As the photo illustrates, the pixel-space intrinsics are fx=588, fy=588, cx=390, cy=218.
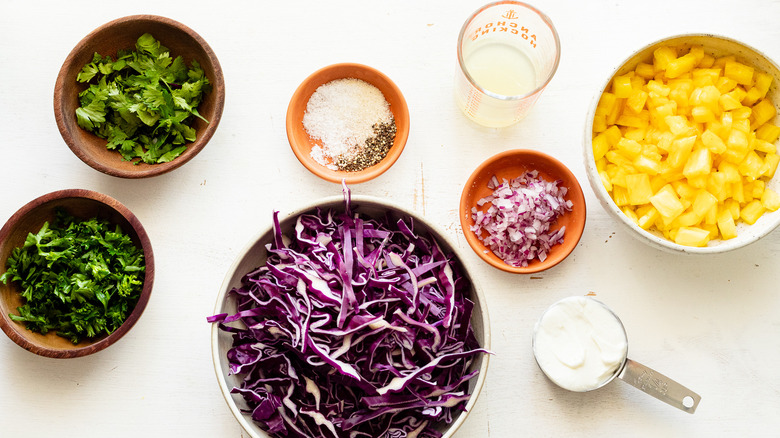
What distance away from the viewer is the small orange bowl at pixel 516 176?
1.69m

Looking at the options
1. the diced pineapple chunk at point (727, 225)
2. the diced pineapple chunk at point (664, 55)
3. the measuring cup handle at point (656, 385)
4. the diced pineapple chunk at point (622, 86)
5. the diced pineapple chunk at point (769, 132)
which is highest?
the diced pineapple chunk at point (664, 55)

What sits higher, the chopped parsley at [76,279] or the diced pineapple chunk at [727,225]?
the diced pineapple chunk at [727,225]

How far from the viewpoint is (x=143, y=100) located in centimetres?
168

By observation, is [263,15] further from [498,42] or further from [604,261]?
[604,261]

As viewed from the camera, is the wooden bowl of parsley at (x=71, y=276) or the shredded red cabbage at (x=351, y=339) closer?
the shredded red cabbage at (x=351, y=339)

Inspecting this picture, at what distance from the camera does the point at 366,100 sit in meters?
1.80

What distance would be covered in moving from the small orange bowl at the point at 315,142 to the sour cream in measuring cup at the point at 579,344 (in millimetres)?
653

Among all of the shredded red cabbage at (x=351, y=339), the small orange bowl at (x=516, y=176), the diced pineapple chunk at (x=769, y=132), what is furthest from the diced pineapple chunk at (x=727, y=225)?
the shredded red cabbage at (x=351, y=339)

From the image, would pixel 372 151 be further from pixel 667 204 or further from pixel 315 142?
pixel 667 204

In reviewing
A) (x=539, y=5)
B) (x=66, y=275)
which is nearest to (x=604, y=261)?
(x=539, y=5)

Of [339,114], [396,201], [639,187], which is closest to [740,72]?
[639,187]

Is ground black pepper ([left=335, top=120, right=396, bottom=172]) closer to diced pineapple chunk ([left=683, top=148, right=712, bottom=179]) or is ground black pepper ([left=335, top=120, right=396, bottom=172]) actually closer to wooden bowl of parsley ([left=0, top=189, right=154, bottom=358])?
wooden bowl of parsley ([left=0, top=189, right=154, bottom=358])

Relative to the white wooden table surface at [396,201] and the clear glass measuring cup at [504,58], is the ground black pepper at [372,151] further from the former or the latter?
the clear glass measuring cup at [504,58]

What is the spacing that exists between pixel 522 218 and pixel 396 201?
0.38 metres
